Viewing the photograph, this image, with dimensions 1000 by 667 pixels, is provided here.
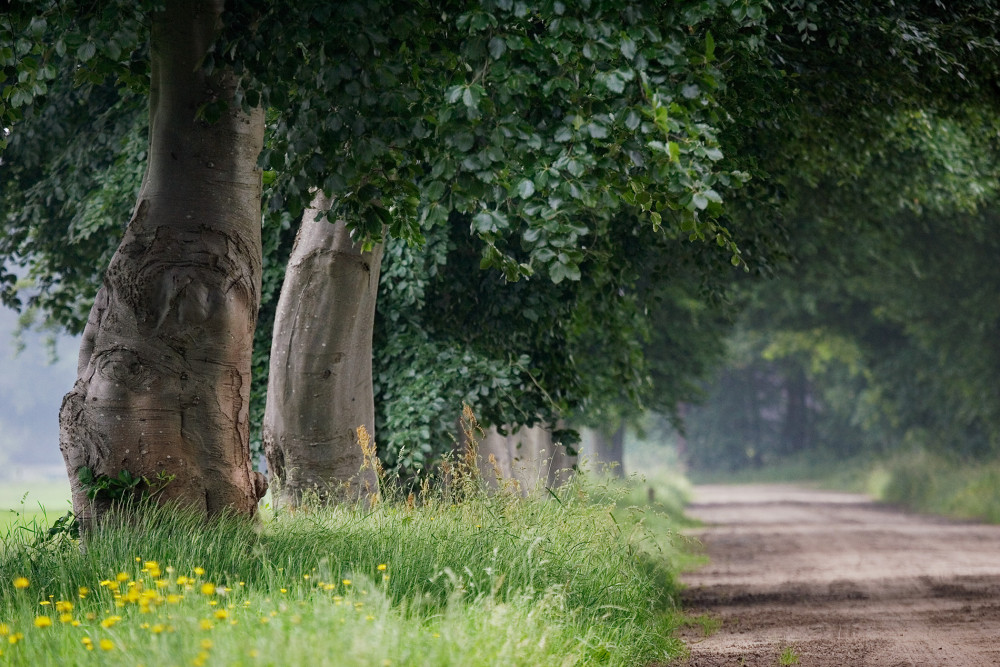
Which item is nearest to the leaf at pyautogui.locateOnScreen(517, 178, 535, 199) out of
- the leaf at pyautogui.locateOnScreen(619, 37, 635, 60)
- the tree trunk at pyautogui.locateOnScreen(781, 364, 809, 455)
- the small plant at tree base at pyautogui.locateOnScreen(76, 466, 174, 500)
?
the leaf at pyautogui.locateOnScreen(619, 37, 635, 60)

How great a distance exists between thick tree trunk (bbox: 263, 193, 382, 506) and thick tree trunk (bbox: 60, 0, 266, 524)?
2314mm

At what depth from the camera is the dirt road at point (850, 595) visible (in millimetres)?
7215

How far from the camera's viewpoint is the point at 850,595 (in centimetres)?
1041

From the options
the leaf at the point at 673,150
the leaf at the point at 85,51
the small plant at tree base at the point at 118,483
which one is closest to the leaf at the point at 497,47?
the leaf at the point at 673,150

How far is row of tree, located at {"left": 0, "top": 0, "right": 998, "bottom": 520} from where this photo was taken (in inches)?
212

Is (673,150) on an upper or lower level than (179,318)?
upper

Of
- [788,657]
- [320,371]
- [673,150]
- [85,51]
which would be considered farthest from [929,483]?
[85,51]

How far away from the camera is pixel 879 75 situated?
30.0ft

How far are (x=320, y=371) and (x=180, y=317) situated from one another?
9.17 feet

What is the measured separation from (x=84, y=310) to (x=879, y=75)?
29.8 feet

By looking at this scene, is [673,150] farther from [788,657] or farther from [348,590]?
[788,657]

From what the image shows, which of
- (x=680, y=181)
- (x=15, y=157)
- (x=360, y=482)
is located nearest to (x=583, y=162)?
(x=680, y=181)

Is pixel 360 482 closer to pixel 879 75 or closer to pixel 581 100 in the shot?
pixel 581 100

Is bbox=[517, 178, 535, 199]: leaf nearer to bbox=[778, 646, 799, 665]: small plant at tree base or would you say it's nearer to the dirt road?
the dirt road
